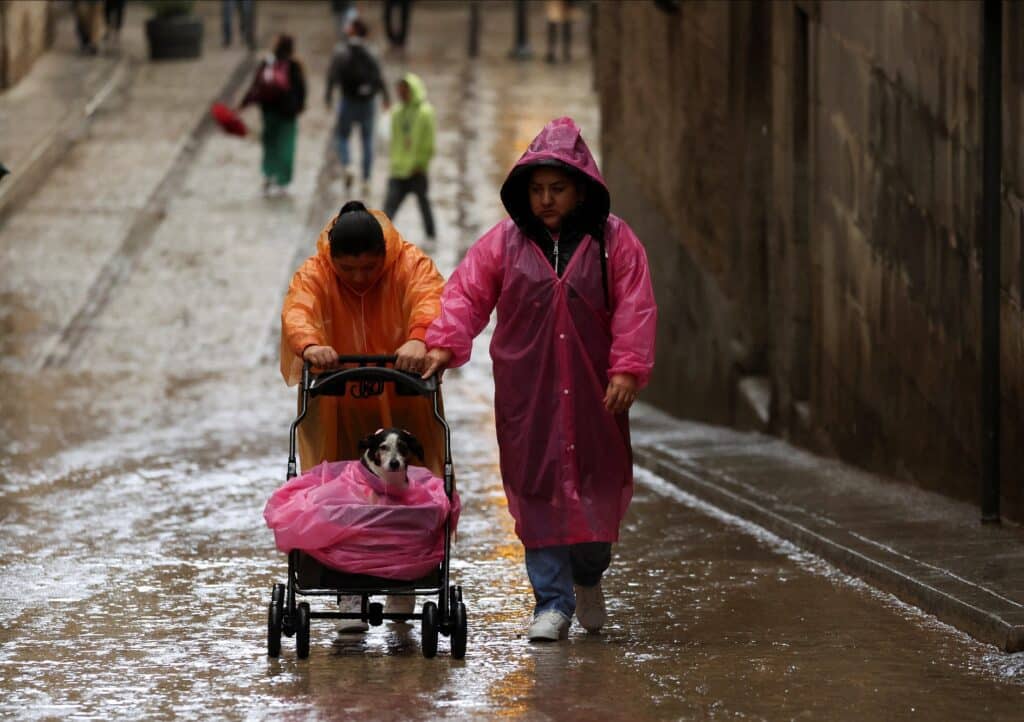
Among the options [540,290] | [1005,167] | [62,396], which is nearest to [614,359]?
[540,290]

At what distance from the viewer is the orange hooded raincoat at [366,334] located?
8094 mm

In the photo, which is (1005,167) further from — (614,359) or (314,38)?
(314,38)

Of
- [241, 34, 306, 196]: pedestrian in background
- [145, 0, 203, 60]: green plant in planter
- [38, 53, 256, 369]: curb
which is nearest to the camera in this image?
[38, 53, 256, 369]: curb

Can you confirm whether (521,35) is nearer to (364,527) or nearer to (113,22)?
(113,22)

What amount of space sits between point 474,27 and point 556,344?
84.3ft

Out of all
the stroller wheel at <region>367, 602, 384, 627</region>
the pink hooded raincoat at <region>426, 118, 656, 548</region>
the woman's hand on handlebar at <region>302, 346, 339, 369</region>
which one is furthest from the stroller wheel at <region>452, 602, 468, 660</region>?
the woman's hand on handlebar at <region>302, 346, 339, 369</region>

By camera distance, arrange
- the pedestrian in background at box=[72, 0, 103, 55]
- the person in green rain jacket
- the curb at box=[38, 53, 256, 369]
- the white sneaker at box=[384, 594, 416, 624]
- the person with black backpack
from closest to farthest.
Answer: the white sneaker at box=[384, 594, 416, 624], the curb at box=[38, 53, 256, 369], the person in green rain jacket, the person with black backpack, the pedestrian in background at box=[72, 0, 103, 55]

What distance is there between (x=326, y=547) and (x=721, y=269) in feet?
29.1

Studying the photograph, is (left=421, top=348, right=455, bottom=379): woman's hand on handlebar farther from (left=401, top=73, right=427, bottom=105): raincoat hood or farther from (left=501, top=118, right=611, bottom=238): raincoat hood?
(left=401, top=73, right=427, bottom=105): raincoat hood

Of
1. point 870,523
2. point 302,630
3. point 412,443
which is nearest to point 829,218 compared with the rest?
point 870,523

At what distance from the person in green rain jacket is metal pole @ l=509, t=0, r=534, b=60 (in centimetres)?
1120

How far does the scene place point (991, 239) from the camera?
9609 millimetres

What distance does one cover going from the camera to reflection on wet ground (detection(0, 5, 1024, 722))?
6.86 meters

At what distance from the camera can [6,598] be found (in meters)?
8.95
